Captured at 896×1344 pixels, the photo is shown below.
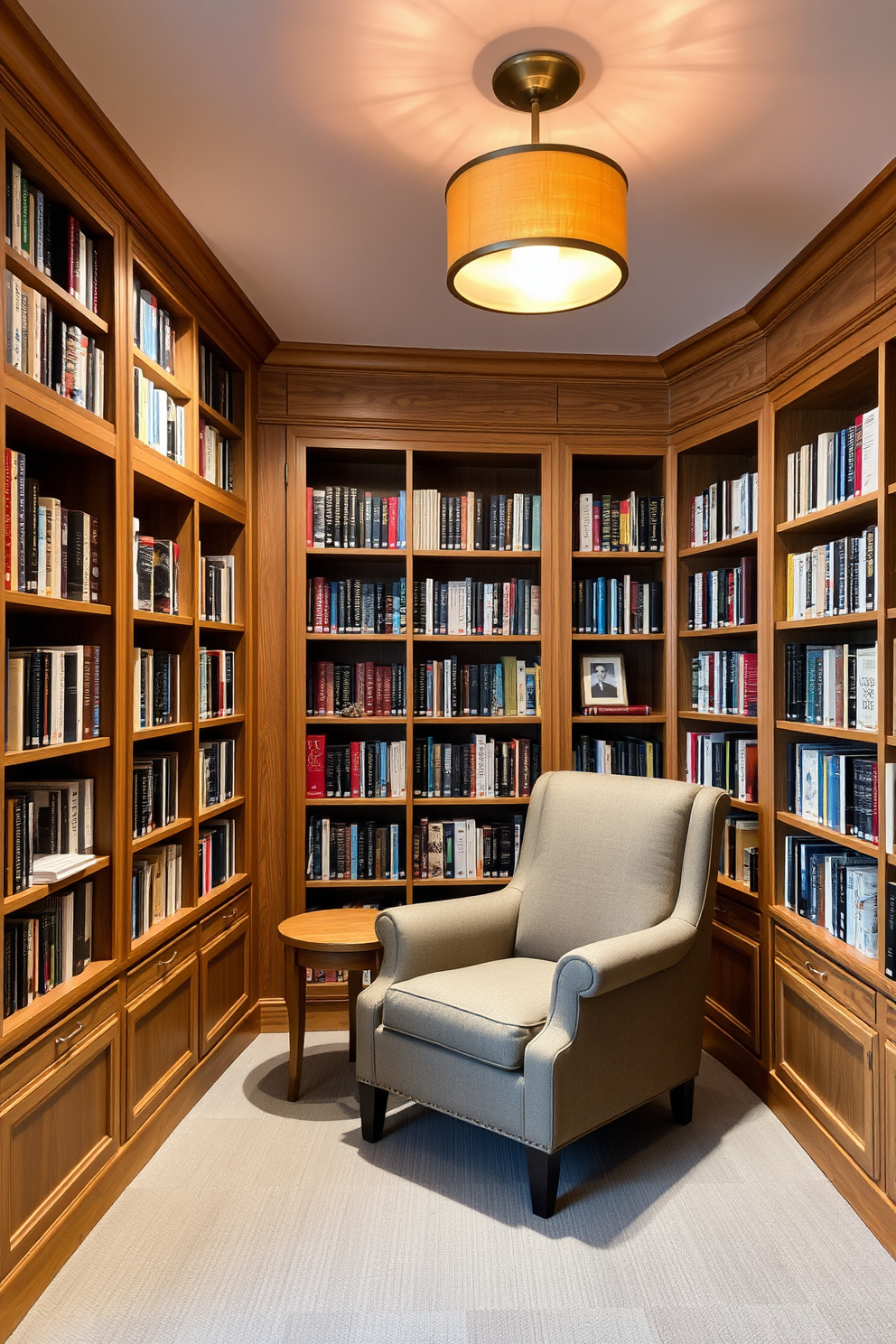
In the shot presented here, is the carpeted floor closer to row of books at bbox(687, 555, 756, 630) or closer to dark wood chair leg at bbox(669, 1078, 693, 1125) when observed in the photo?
dark wood chair leg at bbox(669, 1078, 693, 1125)

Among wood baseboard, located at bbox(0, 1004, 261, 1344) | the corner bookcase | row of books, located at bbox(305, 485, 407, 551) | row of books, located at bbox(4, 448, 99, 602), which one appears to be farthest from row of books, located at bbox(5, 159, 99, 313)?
wood baseboard, located at bbox(0, 1004, 261, 1344)

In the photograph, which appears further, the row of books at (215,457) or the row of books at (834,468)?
the row of books at (215,457)

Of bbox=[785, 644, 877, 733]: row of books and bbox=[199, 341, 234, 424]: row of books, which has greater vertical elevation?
bbox=[199, 341, 234, 424]: row of books

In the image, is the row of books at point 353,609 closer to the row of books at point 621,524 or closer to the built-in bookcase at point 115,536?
the built-in bookcase at point 115,536

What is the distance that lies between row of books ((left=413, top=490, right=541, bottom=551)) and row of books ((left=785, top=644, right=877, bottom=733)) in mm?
1194

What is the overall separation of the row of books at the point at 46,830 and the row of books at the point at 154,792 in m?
0.22

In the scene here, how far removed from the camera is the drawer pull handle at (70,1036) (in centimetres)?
210

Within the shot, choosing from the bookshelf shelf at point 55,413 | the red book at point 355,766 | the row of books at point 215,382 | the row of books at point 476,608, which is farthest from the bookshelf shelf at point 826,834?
the row of books at point 215,382

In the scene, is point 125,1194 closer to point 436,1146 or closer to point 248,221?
point 436,1146

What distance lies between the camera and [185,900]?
2.96 m

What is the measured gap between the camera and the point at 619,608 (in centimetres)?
383

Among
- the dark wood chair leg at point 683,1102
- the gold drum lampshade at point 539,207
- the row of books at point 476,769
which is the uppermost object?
the gold drum lampshade at point 539,207

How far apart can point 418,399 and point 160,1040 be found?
2515 millimetres

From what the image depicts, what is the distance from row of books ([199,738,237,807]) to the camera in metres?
3.12
